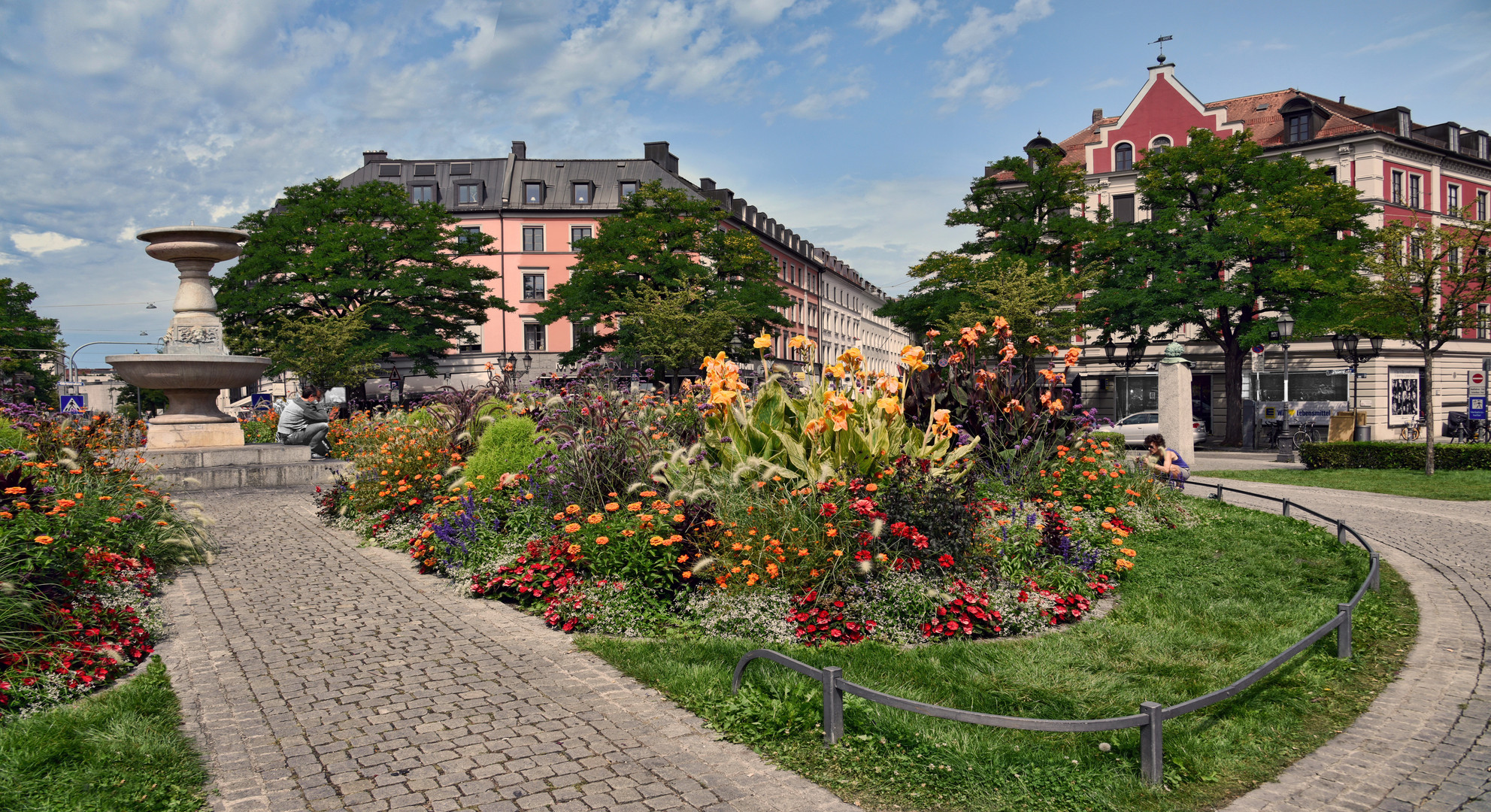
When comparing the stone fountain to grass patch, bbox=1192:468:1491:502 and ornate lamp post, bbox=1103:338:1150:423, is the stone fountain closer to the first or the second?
grass patch, bbox=1192:468:1491:502

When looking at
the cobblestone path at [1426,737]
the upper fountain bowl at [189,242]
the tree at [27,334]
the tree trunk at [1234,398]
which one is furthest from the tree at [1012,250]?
the tree at [27,334]

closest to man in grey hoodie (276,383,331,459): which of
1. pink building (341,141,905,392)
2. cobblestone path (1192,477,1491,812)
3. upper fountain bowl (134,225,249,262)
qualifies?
upper fountain bowl (134,225,249,262)

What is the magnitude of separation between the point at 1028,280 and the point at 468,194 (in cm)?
3941

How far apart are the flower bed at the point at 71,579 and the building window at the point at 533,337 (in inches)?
1899

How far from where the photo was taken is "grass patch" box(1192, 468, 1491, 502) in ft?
50.5

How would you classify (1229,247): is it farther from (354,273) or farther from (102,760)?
(102,760)

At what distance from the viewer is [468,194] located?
58.3 metres

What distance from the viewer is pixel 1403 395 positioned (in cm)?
4016

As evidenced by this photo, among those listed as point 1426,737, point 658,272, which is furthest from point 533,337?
point 1426,737

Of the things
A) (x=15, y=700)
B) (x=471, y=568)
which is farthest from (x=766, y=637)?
(x=15, y=700)

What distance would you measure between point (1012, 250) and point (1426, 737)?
3335 cm

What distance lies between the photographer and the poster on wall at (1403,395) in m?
39.7

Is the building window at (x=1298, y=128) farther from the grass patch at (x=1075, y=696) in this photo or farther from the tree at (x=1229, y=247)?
the grass patch at (x=1075, y=696)

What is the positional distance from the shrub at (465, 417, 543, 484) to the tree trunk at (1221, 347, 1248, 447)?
29.3 meters
